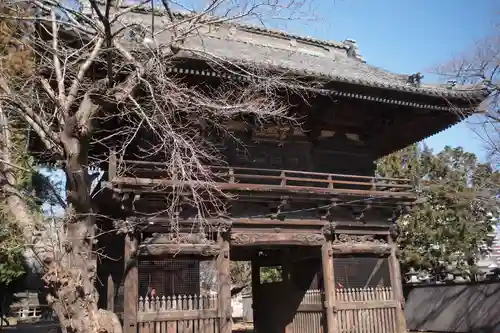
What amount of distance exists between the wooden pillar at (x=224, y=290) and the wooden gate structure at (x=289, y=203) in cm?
2

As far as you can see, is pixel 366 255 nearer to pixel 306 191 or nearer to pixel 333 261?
pixel 333 261

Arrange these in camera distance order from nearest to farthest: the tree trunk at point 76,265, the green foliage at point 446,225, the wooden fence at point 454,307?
the tree trunk at point 76,265 → the wooden fence at point 454,307 → the green foliage at point 446,225

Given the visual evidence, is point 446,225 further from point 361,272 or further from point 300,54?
point 300,54

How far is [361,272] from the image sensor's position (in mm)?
13133

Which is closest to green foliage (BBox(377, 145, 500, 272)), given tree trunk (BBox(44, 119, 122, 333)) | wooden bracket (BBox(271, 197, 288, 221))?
wooden bracket (BBox(271, 197, 288, 221))

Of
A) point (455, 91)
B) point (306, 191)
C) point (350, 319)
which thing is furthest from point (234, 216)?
point (455, 91)

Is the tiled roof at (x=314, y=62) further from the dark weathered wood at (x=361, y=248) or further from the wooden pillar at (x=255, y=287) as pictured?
the wooden pillar at (x=255, y=287)

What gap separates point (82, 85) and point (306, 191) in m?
5.67

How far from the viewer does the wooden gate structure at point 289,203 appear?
9750 mm

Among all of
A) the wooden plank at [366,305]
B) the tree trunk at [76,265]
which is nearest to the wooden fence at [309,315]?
the wooden plank at [366,305]

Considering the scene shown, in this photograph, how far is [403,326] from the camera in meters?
12.0

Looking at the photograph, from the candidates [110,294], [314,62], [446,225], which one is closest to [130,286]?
[110,294]

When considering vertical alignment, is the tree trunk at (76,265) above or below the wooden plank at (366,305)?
above

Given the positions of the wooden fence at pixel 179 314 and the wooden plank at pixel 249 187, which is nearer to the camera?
the wooden plank at pixel 249 187
